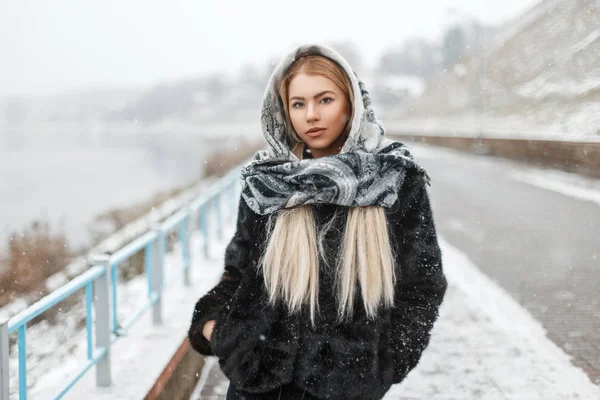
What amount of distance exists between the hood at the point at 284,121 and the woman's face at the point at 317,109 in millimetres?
58

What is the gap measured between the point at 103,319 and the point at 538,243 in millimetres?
7488

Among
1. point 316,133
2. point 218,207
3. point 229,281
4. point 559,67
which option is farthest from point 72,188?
point 316,133

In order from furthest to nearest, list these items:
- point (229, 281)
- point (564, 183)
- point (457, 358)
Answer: point (564, 183), point (457, 358), point (229, 281)

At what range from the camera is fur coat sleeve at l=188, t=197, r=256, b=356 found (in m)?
1.92

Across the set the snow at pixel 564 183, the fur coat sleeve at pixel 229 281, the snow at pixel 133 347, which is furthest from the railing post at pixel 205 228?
the fur coat sleeve at pixel 229 281

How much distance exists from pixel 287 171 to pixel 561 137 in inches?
108

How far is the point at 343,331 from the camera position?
5.67 feet

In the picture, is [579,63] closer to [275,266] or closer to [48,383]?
[275,266]

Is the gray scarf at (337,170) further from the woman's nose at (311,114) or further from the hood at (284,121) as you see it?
the woman's nose at (311,114)

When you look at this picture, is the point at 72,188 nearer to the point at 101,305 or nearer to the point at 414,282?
the point at 101,305

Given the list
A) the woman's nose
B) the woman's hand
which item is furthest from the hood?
the woman's hand

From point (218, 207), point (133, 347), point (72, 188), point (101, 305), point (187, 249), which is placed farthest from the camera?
point (72, 188)

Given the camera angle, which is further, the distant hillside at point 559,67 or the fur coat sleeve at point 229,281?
the distant hillside at point 559,67

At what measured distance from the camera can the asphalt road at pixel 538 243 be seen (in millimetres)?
5445
